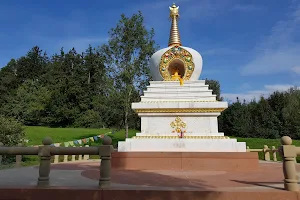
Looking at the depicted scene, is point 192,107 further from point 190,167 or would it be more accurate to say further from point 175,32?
point 175,32

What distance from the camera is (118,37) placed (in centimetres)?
2153

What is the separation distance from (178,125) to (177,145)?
911 millimetres

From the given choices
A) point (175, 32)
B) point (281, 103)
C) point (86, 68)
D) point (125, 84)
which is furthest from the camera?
point (86, 68)

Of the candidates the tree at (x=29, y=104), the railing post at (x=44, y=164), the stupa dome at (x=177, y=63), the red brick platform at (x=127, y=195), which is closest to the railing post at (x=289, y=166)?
the red brick platform at (x=127, y=195)

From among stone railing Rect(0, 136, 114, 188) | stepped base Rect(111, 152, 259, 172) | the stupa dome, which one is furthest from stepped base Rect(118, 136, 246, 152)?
stone railing Rect(0, 136, 114, 188)

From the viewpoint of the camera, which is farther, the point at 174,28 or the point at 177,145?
the point at 174,28

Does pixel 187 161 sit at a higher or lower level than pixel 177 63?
lower

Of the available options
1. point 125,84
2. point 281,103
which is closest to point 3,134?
point 125,84

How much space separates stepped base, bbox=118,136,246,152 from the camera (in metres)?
9.50

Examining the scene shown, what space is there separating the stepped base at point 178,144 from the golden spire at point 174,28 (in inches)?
243

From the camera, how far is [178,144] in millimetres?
9703

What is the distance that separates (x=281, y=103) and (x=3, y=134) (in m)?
30.6

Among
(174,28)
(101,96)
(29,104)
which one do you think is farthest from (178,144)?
(29,104)

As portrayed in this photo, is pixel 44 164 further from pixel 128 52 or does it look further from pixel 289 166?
pixel 128 52
